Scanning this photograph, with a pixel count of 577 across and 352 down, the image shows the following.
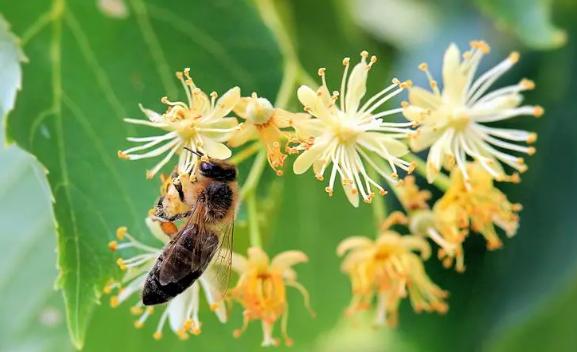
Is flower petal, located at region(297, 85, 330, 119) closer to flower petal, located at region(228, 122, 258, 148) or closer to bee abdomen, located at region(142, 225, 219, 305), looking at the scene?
flower petal, located at region(228, 122, 258, 148)

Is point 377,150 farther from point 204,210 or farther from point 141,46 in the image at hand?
point 141,46

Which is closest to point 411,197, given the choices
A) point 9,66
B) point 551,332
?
point 9,66

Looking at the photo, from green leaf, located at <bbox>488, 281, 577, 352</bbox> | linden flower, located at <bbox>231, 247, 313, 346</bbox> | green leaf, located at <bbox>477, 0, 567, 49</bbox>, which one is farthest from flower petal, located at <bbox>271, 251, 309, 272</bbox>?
green leaf, located at <bbox>488, 281, 577, 352</bbox>

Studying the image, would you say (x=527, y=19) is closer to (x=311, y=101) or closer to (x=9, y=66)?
(x=311, y=101)

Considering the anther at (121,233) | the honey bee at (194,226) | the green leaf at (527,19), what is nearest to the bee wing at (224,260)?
the honey bee at (194,226)

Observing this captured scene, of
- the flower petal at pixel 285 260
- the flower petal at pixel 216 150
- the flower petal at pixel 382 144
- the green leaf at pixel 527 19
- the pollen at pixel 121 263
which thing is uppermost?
the green leaf at pixel 527 19

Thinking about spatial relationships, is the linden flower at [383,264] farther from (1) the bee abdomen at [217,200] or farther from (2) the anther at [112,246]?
(2) the anther at [112,246]

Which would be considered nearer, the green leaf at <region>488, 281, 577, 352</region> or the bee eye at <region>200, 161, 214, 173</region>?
the bee eye at <region>200, 161, 214, 173</region>

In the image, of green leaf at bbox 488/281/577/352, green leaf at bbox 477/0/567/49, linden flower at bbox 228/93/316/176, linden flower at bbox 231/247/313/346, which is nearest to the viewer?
linden flower at bbox 228/93/316/176
